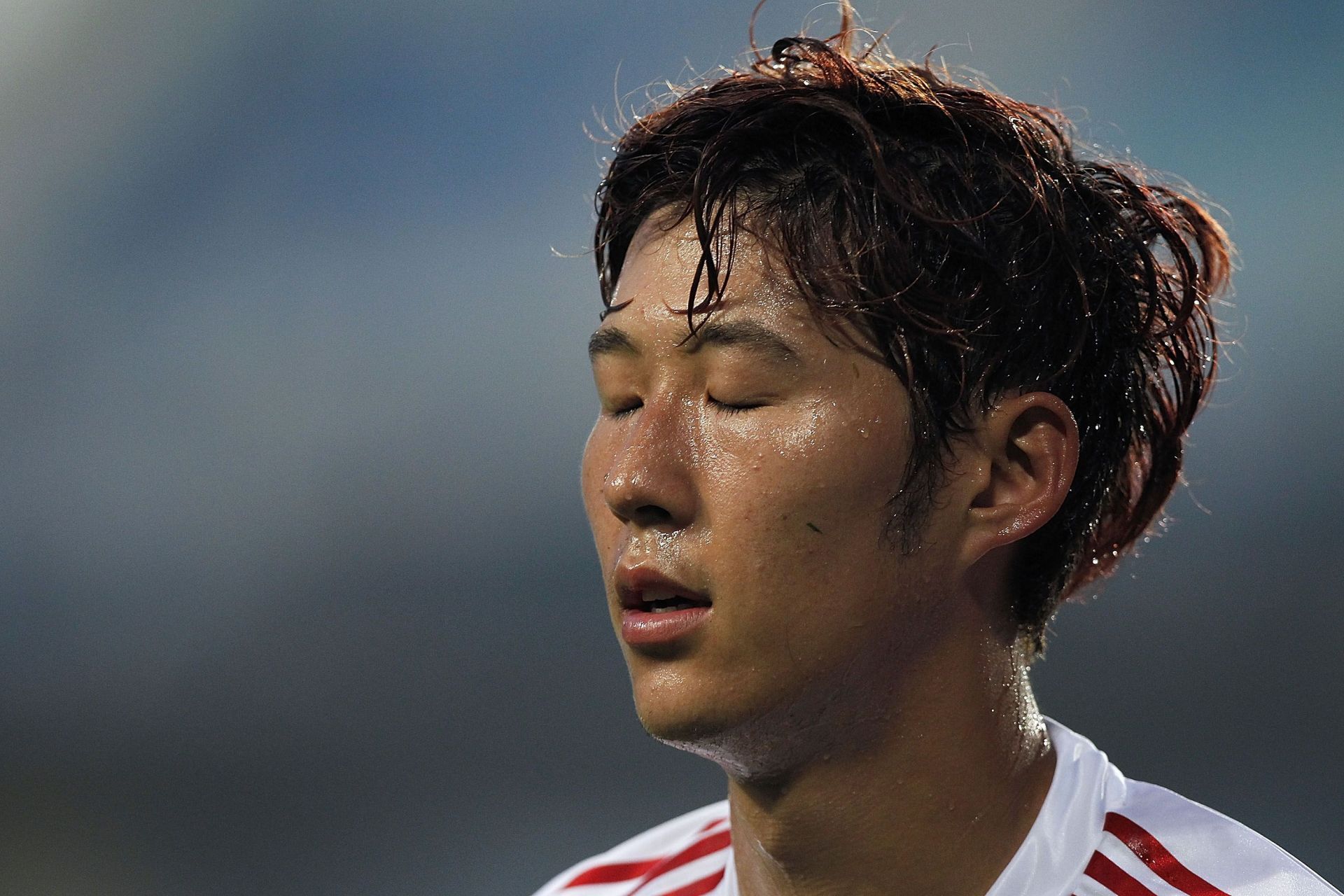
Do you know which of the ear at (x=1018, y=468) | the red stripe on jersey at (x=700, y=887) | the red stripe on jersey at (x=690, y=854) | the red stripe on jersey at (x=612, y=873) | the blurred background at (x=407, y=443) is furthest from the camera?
the blurred background at (x=407, y=443)

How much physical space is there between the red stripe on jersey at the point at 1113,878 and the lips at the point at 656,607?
2.05ft

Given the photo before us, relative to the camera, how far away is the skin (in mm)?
1566

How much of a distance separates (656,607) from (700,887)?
0.65 metres

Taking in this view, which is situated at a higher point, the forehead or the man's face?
the forehead

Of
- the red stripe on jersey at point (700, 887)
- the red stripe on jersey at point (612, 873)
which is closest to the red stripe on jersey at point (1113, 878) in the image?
the red stripe on jersey at point (700, 887)

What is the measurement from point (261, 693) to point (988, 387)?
389 centimetres

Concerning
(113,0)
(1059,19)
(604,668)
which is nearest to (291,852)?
(604,668)

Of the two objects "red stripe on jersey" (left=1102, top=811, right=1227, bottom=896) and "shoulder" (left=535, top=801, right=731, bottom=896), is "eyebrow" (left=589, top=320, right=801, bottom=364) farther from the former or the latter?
"shoulder" (left=535, top=801, right=731, bottom=896)

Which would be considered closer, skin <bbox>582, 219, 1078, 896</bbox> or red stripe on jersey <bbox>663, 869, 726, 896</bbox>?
skin <bbox>582, 219, 1078, 896</bbox>

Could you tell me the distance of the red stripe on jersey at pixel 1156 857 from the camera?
5.41ft

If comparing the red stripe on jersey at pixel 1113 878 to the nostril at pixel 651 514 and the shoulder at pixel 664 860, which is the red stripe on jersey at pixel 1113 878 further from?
the nostril at pixel 651 514

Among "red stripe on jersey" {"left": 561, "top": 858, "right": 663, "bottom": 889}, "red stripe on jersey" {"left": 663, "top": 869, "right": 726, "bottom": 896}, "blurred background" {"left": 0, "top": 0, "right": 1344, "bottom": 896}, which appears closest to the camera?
"red stripe on jersey" {"left": 663, "top": 869, "right": 726, "bottom": 896}

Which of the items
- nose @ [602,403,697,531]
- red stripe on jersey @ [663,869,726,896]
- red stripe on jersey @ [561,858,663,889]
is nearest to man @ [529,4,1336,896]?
nose @ [602,403,697,531]

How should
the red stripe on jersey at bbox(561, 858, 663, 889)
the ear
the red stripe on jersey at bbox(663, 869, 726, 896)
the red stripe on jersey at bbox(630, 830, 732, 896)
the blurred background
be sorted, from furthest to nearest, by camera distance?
the blurred background, the red stripe on jersey at bbox(561, 858, 663, 889), the red stripe on jersey at bbox(630, 830, 732, 896), the red stripe on jersey at bbox(663, 869, 726, 896), the ear
